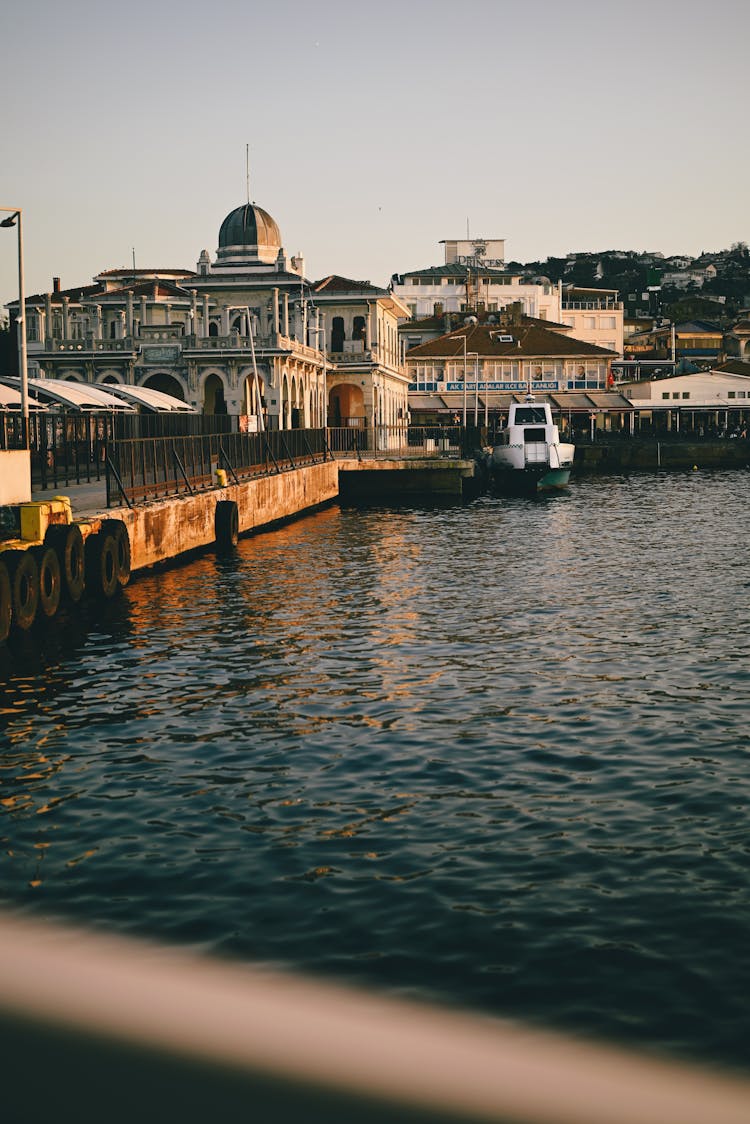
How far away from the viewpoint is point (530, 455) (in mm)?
64750

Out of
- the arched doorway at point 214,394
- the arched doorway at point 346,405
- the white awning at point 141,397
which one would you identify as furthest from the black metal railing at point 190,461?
the arched doorway at point 346,405

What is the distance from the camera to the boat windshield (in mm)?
66312

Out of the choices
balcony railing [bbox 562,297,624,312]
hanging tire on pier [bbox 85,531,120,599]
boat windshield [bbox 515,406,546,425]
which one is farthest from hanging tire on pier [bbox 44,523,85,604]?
balcony railing [bbox 562,297,624,312]

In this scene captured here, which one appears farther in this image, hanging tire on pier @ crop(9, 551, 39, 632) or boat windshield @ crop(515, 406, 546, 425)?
boat windshield @ crop(515, 406, 546, 425)

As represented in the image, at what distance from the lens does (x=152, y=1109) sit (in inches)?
55.5

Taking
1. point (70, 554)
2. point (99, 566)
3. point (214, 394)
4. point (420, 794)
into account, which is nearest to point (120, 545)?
point (99, 566)

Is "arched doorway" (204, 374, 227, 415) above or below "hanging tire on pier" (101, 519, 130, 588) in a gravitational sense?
above

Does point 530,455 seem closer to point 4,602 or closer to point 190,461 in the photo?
point 190,461

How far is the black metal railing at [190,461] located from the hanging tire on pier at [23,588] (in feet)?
25.4

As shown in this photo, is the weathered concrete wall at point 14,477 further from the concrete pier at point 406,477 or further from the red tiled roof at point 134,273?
the red tiled roof at point 134,273

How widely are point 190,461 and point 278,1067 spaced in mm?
39224

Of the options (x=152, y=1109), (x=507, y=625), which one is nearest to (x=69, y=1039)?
(x=152, y=1109)

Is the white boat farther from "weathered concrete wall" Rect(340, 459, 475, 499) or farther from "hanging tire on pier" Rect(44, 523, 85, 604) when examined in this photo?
"hanging tire on pier" Rect(44, 523, 85, 604)

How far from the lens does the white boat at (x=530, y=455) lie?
64688 mm
